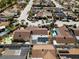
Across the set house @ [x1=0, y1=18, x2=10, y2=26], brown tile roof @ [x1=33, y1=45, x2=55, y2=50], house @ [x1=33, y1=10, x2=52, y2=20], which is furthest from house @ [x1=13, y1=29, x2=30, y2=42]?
A: house @ [x1=33, y1=10, x2=52, y2=20]

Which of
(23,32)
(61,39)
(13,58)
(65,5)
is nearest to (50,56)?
(13,58)

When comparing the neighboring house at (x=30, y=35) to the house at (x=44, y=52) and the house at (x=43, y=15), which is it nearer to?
the house at (x=44, y=52)

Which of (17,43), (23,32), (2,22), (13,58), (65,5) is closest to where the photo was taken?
(13,58)

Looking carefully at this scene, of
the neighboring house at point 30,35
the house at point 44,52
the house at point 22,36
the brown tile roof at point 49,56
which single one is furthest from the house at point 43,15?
the brown tile roof at point 49,56

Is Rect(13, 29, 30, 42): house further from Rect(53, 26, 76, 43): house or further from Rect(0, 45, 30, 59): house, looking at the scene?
Rect(53, 26, 76, 43): house

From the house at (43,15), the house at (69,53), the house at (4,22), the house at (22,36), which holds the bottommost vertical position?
the house at (43,15)

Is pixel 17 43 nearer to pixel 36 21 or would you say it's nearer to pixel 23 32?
pixel 23 32

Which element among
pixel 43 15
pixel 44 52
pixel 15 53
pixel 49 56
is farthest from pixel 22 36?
→ pixel 43 15

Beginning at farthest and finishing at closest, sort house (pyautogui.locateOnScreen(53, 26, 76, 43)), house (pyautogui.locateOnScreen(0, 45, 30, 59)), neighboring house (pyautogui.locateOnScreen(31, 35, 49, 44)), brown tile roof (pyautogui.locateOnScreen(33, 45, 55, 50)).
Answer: house (pyautogui.locateOnScreen(53, 26, 76, 43))
neighboring house (pyautogui.locateOnScreen(31, 35, 49, 44))
brown tile roof (pyautogui.locateOnScreen(33, 45, 55, 50))
house (pyautogui.locateOnScreen(0, 45, 30, 59))

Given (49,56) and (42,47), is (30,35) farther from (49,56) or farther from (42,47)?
(49,56)
